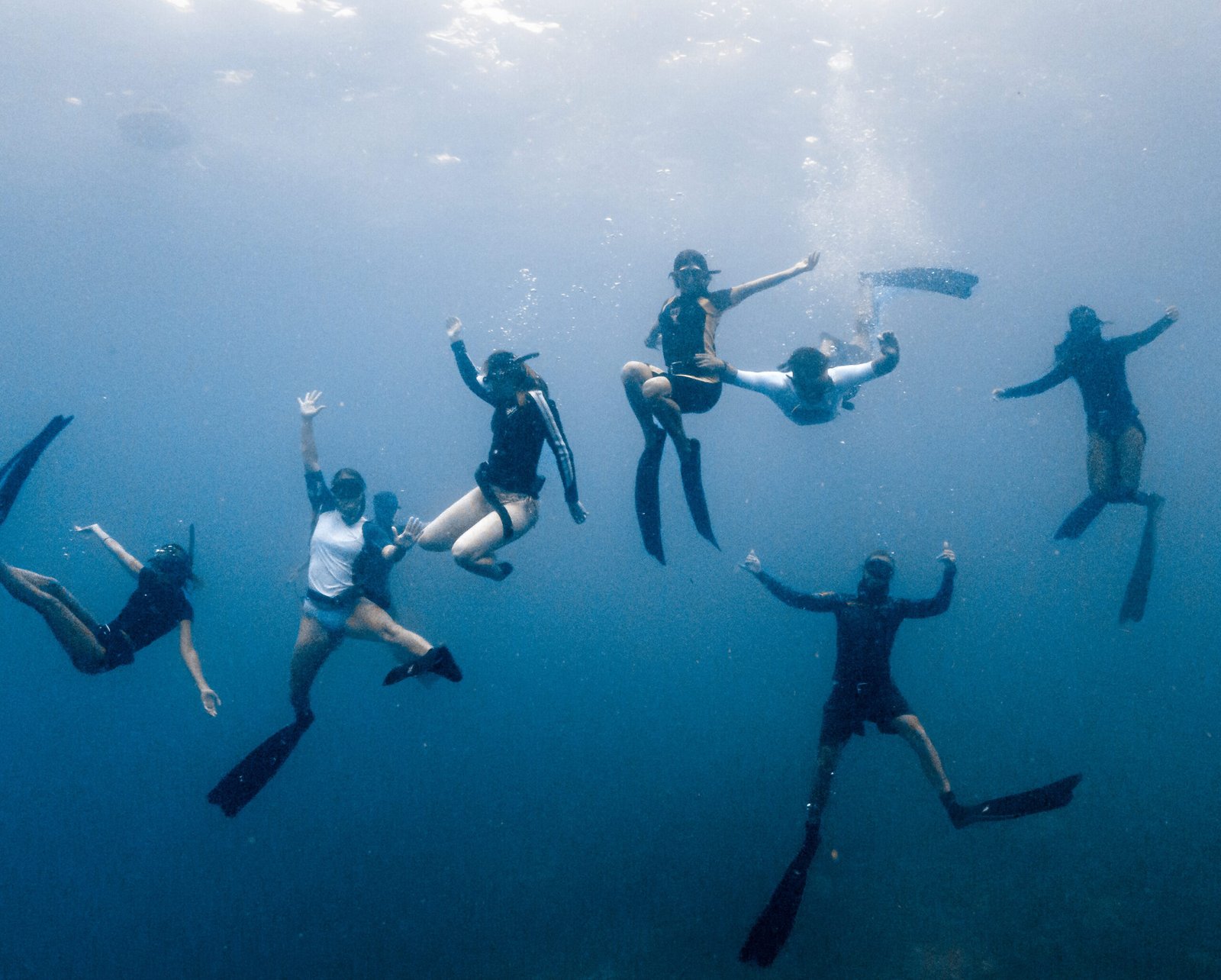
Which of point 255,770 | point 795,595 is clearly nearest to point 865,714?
point 795,595

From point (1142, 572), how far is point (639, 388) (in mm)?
8658

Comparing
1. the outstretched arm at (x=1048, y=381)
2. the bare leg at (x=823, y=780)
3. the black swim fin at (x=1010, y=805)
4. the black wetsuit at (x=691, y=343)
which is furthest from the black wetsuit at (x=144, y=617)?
the outstretched arm at (x=1048, y=381)

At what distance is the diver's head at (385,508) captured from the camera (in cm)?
869

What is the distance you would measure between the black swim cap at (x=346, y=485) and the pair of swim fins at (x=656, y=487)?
3401 millimetres

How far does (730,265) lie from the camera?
1356 inches

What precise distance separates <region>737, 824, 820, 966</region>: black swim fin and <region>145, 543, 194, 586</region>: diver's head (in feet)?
26.9

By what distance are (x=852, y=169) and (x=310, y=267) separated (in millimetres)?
34393

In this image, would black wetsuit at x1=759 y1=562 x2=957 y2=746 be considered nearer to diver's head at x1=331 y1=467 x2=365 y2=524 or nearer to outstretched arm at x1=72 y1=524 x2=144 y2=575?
diver's head at x1=331 y1=467 x2=365 y2=524

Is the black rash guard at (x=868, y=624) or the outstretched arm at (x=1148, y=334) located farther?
the outstretched arm at (x=1148, y=334)

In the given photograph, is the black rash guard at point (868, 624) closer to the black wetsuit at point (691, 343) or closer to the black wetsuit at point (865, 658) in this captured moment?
the black wetsuit at point (865, 658)

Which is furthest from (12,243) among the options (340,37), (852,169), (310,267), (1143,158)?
(1143,158)

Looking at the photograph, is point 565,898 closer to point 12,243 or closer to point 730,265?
point 730,265

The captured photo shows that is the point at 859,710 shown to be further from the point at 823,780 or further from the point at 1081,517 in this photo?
the point at 1081,517

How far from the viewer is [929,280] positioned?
30.3ft
